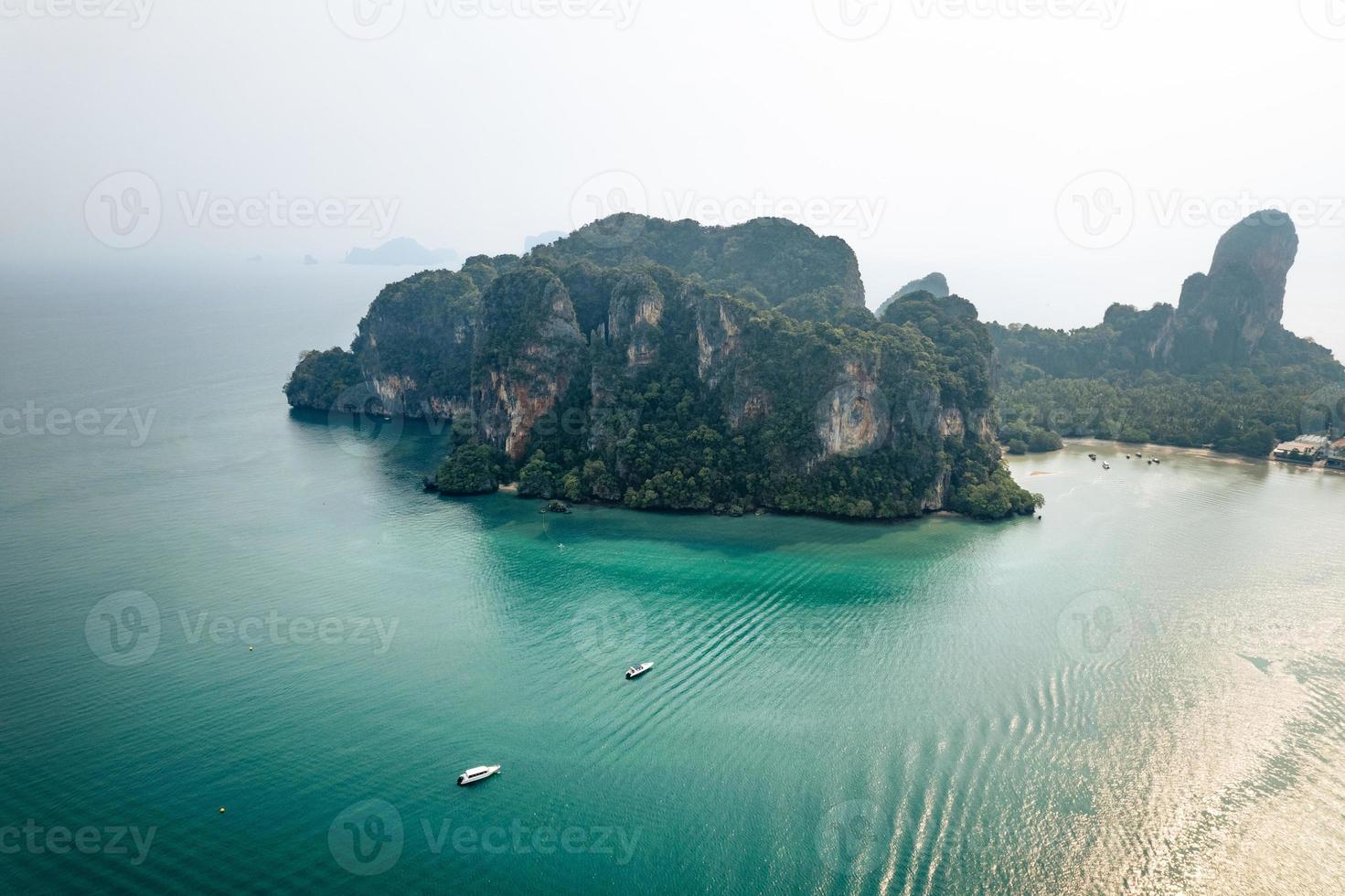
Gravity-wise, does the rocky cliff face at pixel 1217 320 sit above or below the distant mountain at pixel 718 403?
above

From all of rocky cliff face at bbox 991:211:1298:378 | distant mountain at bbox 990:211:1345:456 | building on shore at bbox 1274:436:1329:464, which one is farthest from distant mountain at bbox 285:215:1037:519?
rocky cliff face at bbox 991:211:1298:378

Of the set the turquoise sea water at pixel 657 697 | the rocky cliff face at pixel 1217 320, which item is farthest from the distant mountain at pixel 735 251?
the turquoise sea water at pixel 657 697

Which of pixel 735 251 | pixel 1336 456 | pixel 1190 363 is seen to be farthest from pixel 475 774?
pixel 1190 363

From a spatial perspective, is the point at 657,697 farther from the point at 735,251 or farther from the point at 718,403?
the point at 735,251

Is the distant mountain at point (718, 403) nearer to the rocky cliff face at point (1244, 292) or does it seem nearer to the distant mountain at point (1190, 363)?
the distant mountain at point (1190, 363)

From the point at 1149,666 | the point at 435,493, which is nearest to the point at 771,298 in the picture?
the point at 435,493

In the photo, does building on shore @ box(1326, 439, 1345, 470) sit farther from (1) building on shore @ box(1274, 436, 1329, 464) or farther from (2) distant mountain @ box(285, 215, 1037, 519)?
(2) distant mountain @ box(285, 215, 1037, 519)

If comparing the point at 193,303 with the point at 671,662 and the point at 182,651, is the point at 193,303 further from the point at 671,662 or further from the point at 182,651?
the point at 671,662
